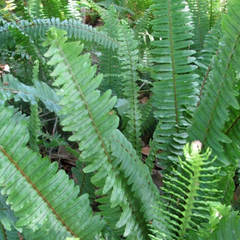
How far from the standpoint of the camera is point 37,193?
83 cm

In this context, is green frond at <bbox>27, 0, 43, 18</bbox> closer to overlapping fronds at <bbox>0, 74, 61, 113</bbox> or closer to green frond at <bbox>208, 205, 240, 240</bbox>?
overlapping fronds at <bbox>0, 74, 61, 113</bbox>

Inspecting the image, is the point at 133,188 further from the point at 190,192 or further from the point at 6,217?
the point at 6,217

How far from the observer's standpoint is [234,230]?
73cm

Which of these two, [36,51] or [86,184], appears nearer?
[86,184]

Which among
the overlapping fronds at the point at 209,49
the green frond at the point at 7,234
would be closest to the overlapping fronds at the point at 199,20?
the overlapping fronds at the point at 209,49

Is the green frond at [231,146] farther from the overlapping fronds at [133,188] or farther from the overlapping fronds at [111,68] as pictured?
the overlapping fronds at [111,68]

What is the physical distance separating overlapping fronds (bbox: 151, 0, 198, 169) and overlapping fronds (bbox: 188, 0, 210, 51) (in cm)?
95

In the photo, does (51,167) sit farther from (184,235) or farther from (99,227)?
(184,235)

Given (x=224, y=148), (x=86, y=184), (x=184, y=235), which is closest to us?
(x=184, y=235)

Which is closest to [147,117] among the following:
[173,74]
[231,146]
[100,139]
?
[173,74]

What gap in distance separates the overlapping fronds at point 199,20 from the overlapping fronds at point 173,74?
3.12 ft

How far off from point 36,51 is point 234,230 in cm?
159

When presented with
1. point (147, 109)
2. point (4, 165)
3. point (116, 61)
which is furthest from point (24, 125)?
point (116, 61)

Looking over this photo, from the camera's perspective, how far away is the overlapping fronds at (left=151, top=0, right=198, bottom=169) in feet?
3.81
